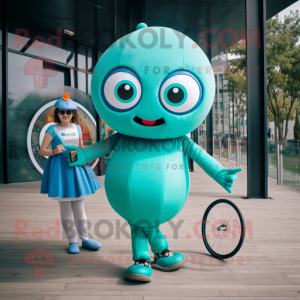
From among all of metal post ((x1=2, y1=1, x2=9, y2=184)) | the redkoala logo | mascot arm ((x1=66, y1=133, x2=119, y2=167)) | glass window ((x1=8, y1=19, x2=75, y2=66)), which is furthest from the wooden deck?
glass window ((x1=8, y1=19, x2=75, y2=66))

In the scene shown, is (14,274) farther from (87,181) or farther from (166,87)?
(166,87)

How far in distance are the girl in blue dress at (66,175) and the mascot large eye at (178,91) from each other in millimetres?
1275

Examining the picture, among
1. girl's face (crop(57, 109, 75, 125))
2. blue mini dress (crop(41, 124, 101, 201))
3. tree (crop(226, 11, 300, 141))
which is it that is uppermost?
tree (crop(226, 11, 300, 141))

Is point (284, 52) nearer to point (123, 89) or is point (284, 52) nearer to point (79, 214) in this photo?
point (79, 214)

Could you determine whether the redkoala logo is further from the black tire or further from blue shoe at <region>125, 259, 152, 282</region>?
the black tire

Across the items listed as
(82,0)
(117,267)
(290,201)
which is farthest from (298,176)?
(82,0)

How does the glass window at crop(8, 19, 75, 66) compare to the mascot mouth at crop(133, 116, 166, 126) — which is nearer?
the mascot mouth at crop(133, 116, 166, 126)

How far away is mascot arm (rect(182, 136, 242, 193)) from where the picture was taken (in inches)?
117

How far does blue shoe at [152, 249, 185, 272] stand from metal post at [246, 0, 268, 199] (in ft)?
13.2

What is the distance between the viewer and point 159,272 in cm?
319

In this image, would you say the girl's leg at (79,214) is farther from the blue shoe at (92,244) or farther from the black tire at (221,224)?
the black tire at (221,224)

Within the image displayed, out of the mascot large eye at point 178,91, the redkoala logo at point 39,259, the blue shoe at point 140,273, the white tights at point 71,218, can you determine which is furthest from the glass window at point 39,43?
the blue shoe at point 140,273

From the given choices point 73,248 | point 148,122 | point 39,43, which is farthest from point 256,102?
point 39,43

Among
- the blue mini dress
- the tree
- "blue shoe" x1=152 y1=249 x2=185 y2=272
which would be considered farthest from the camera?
the tree
